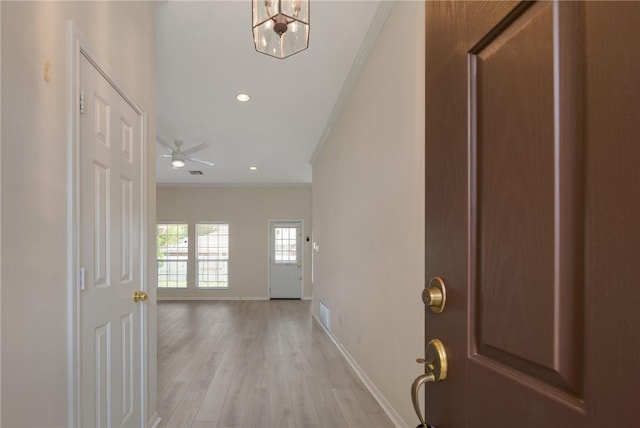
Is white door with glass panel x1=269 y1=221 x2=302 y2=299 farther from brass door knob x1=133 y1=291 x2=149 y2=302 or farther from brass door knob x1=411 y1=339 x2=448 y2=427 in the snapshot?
brass door knob x1=411 y1=339 x2=448 y2=427

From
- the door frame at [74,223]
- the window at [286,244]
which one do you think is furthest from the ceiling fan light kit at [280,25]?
the window at [286,244]

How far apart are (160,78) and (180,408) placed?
111 inches

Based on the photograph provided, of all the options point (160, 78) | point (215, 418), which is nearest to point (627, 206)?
point (215, 418)

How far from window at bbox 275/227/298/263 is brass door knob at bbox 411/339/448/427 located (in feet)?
27.5

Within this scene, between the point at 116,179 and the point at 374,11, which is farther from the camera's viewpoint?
the point at 374,11

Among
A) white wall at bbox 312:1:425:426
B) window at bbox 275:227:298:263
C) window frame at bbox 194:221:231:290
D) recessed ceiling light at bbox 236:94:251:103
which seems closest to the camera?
white wall at bbox 312:1:425:426

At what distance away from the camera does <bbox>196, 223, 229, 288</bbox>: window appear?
9.00 m

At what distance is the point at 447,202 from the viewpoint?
79cm

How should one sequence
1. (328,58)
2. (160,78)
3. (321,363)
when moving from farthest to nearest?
(321,363) → (160,78) → (328,58)

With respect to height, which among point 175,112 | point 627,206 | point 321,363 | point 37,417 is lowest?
point 321,363

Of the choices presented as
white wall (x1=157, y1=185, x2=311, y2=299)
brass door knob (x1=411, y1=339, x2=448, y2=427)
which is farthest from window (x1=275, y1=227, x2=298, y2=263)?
brass door knob (x1=411, y1=339, x2=448, y2=427)

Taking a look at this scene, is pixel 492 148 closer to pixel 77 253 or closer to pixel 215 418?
pixel 77 253

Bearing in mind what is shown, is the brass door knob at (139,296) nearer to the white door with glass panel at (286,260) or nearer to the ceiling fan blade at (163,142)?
the ceiling fan blade at (163,142)

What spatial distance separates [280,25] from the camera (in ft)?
4.63
